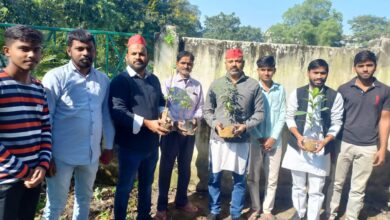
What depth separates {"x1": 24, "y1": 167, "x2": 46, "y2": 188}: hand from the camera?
2274mm

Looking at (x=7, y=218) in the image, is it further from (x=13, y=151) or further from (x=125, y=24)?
(x=125, y=24)

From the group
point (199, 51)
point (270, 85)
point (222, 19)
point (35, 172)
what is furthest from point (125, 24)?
point (222, 19)

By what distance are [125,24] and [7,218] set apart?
15.4 metres

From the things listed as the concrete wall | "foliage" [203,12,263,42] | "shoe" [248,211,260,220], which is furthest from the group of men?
"foliage" [203,12,263,42]

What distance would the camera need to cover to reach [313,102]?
3645 millimetres

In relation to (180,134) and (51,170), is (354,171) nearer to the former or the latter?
(180,134)

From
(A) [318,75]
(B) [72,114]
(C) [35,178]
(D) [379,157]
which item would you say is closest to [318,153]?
(D) [379,157]

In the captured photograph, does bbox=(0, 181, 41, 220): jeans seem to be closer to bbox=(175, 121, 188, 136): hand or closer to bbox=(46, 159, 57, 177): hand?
bbox=(46, 159, 57, 177): hand

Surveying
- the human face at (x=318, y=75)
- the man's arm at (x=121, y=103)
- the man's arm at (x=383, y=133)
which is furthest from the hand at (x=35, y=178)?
the man's arm at (x=383, y=133)

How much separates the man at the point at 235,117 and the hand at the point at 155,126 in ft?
2.55

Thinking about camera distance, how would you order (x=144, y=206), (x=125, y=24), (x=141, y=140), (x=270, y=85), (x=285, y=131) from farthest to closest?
(x=125, y=24)
(x=285, y=131)
(x=270, y=85)
(x=144, y=206)
(x=141, y=140)

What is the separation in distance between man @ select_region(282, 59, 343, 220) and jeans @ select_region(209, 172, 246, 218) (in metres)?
0.59

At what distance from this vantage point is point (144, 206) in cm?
351

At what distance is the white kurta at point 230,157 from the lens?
3656 mm
